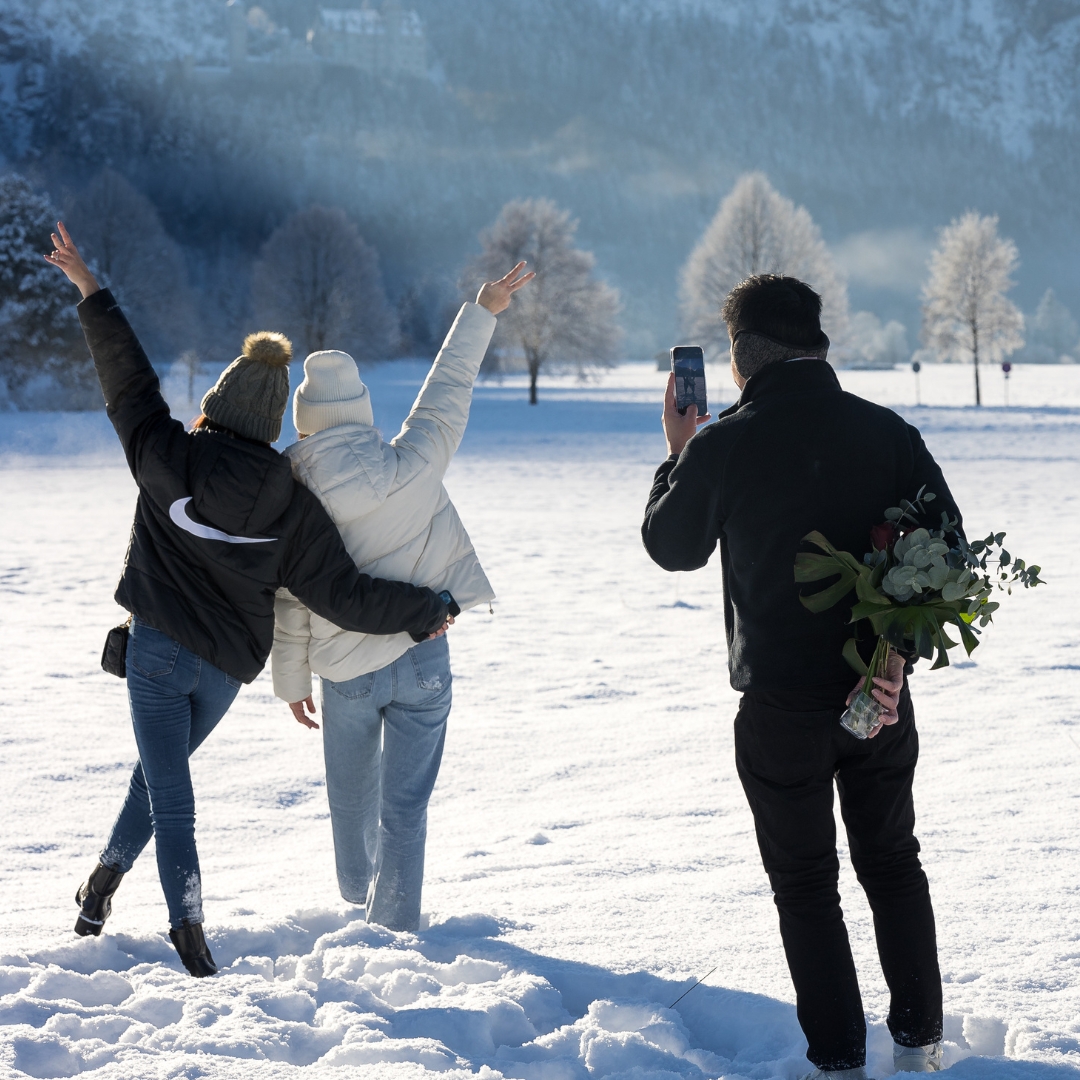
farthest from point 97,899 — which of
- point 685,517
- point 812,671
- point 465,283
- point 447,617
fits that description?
point 465,283

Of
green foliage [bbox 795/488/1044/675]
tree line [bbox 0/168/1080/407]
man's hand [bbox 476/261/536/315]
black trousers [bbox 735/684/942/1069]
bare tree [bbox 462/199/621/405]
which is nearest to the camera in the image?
green foliage [bbox 795/488/1044/675]

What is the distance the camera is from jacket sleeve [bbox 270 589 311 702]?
3391 millimetres

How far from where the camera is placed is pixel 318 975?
10.3 feet

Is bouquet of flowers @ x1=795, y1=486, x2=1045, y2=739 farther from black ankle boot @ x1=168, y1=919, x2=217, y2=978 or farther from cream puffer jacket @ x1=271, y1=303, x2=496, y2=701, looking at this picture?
black ankle boot @ x1=168, y1=919, x2=217, y2=978

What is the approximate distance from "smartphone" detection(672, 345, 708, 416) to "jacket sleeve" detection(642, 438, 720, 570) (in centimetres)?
37

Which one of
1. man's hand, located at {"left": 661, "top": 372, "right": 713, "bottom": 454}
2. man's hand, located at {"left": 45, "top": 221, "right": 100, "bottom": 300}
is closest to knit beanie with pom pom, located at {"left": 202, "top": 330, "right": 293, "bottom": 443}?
man's hand, located at {"left": 45, "top": 221, "right": 100, "bottom": 300}

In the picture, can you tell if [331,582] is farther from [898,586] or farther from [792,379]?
[898,586]

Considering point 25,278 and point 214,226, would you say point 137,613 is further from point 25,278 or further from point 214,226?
point 214,226

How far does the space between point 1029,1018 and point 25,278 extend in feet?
127

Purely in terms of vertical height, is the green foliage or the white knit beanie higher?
the white knit beanie

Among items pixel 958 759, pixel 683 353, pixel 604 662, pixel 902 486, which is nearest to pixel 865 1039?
pixel 902 486

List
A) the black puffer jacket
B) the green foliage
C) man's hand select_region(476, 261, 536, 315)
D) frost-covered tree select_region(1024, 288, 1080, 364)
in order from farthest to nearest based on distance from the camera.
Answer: frost-covered tree select_region(1024, 288, 1080, 364)
man's hand select_region(476, 261, 536, 315)
the black puffer jacket
the green foliage

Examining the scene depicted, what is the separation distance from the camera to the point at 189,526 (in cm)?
300

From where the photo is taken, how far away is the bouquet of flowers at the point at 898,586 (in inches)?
95.5
